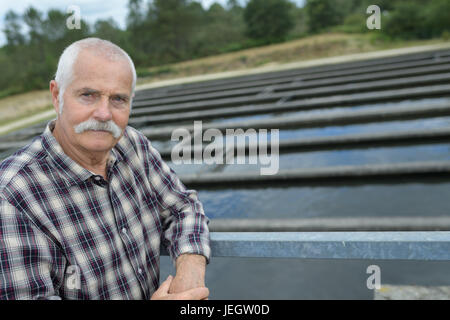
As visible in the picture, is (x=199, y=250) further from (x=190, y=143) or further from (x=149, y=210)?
(x=190, y=143)

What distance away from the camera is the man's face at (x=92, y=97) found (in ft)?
4.48

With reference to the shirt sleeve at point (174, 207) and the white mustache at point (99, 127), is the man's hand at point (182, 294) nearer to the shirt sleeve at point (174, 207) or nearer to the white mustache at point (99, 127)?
the shirt sleeve at point (174, 207)

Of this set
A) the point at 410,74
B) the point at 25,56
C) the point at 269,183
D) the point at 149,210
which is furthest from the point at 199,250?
the point at 25,56

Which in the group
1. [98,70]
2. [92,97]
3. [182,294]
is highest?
[98,70]

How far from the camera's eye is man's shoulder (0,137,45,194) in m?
1.21

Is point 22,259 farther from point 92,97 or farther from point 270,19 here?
point 270,19

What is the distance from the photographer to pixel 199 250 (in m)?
1.50

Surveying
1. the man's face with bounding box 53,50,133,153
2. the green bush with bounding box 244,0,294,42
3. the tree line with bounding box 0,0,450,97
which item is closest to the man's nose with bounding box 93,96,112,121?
the man's face with bounding box 53,50,133,153

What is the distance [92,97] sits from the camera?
141 cm

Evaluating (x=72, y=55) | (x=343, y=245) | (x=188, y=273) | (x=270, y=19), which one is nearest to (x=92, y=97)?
(x=72, y=55)

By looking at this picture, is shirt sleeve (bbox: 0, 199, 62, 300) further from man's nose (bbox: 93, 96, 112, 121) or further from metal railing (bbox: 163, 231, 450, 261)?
metal railing (bbox: 163, 231, 450, 261)

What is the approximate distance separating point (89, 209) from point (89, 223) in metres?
0.05

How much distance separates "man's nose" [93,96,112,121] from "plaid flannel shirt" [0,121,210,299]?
0.61 feet
